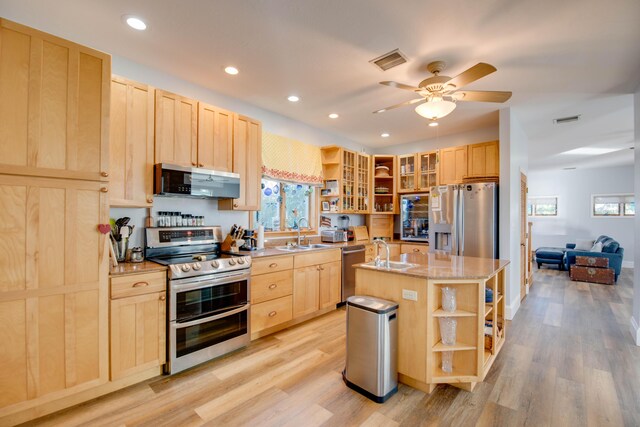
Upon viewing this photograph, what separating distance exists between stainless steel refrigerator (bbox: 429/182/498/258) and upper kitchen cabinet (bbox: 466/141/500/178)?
47 centimetres

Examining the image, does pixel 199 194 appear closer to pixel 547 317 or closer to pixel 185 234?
pixel 185 234

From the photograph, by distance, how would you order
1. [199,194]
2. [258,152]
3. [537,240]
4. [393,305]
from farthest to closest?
[537,240] → [258,152] → [199,194] → [393,305]

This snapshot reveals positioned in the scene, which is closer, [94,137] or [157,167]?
[94,137]

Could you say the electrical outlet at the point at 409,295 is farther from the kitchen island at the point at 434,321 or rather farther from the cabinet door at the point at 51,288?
the cabinet door at the point at 51,288

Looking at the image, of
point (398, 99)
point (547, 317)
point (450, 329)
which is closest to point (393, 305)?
point (450, 329)

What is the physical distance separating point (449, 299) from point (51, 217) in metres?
2.96

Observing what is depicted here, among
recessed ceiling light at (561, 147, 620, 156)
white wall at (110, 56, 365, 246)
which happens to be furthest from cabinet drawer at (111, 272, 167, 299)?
recessed ceiling light at (561, 147, 620, 156)

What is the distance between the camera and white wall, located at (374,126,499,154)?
4.89 m

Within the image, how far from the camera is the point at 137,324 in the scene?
7.59 ft

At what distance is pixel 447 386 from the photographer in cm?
239

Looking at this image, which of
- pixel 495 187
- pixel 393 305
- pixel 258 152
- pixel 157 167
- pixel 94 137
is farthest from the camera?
pixel 495 187

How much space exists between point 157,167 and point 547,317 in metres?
5.24

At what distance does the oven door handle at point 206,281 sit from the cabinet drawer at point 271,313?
40cm

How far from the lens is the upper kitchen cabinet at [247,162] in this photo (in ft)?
11.2
